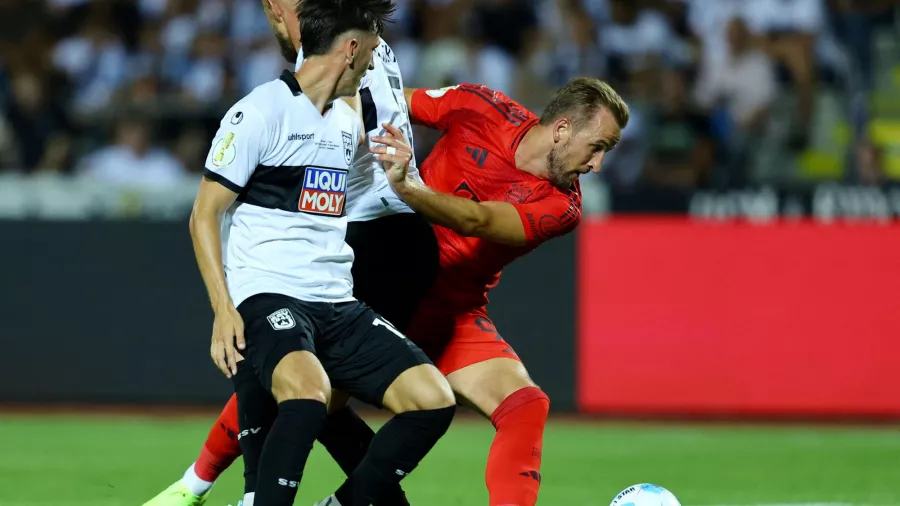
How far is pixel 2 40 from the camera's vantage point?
13094 mm

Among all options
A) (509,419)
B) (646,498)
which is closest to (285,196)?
(509,419)

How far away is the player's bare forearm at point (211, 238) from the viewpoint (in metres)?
4.48

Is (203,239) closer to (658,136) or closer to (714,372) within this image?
(714,372)

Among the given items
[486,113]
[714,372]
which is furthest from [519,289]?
[486,113]

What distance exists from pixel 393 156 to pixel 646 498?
1737mm

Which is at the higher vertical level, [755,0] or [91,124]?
[755,0]

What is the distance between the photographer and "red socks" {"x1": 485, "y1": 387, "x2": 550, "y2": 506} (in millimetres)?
5145

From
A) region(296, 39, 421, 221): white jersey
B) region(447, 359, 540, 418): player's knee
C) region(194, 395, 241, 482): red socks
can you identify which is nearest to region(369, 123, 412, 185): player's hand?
region(296, 39, 421, 221): white jersey

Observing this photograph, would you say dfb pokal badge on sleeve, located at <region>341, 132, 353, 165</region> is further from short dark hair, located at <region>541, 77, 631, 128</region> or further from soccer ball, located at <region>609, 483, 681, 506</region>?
soccer ball, located at <region>609, 483, 681, 506</region>

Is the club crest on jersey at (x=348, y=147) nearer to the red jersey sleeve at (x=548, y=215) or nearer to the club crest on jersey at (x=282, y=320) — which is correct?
the club crest on jersey at (x=282, y=320)

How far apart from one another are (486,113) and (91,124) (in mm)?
7078

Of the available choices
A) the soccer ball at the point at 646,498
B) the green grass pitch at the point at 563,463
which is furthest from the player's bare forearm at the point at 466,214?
the green grass pitch at the point at 563,463

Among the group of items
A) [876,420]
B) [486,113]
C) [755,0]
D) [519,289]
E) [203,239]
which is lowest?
[876,420]

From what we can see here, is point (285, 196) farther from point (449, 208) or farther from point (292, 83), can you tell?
point (449, 208)
